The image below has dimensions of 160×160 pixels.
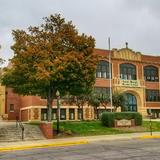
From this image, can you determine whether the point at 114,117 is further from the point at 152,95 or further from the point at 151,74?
the point at 151,74

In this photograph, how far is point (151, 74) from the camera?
6231 cm

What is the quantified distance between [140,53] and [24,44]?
3369cm

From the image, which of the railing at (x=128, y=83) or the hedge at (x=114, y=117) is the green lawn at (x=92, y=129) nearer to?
the hedge at (x=114, y=117)

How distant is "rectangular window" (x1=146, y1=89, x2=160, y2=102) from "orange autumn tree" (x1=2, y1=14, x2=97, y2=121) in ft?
103

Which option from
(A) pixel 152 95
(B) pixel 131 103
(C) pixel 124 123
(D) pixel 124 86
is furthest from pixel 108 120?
(A) pixel 152 95

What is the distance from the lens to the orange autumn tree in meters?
29.0

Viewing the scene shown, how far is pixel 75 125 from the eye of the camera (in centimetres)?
3428

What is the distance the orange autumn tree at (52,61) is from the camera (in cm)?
2895

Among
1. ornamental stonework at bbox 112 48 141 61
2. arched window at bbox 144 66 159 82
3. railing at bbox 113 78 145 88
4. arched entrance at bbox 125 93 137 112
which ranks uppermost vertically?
ornamental stonework at bbox 112 48 141 61

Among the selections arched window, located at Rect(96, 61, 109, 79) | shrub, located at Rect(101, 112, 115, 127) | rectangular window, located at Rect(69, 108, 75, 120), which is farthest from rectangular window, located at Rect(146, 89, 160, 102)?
shrub, located at Rect(101, 112, 115, 127)

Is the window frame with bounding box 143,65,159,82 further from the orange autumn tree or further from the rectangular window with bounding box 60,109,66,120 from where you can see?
the orange autumn tree

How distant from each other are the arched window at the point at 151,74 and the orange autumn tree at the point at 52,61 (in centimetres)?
3172

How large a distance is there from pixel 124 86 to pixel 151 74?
22.7 ft

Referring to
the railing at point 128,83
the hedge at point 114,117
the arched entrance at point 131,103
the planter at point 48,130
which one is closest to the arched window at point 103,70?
the railing at point 128,83
